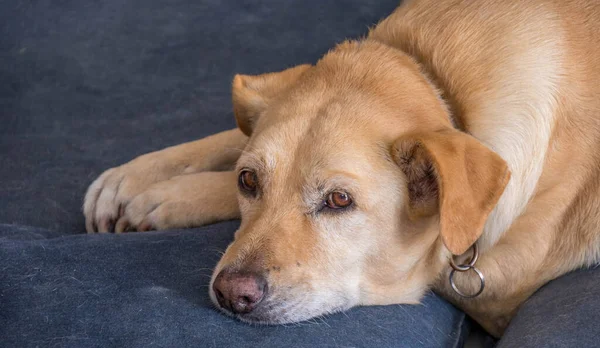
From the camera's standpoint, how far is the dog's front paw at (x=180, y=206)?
8.03 ft

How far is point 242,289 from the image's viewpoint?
1782mm

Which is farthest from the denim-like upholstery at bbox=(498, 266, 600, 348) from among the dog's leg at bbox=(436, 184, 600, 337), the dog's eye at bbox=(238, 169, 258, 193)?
the dog's eye at bbox=(238, 169, 258, 193)

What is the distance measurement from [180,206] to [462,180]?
1027 millimetres

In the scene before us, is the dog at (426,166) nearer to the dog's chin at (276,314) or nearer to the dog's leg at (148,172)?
the dog's chin at (276,314)

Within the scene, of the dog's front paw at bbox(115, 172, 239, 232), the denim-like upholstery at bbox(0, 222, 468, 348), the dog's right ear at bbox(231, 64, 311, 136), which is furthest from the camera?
the dog's front paw at bbox(115, 172, 239, 232)

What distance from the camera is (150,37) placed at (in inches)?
162

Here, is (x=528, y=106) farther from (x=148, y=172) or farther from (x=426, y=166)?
(x=148, y=172)

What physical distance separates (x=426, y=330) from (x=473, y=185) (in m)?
0.48

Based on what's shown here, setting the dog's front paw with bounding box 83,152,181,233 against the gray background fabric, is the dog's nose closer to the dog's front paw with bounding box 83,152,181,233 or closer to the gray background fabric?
the gray background fabric

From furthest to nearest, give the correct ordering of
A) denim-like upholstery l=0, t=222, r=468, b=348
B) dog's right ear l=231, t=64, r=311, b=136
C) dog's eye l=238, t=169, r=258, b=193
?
dog's right ear l=231, t=64, r=311, b=136 → dog's eye l=238, t=169, r=258, b=193 → denim-like upholstery l=0, t=222, r=468, b=348

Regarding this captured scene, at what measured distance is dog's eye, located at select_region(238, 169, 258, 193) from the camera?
202cm

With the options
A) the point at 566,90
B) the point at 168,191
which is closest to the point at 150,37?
the point at 168,191

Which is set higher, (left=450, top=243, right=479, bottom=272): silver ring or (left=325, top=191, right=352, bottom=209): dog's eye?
(left=325, top=191, right=352, bottom=209): dog's eye

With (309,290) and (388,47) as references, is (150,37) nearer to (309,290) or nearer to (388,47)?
(388,47)
